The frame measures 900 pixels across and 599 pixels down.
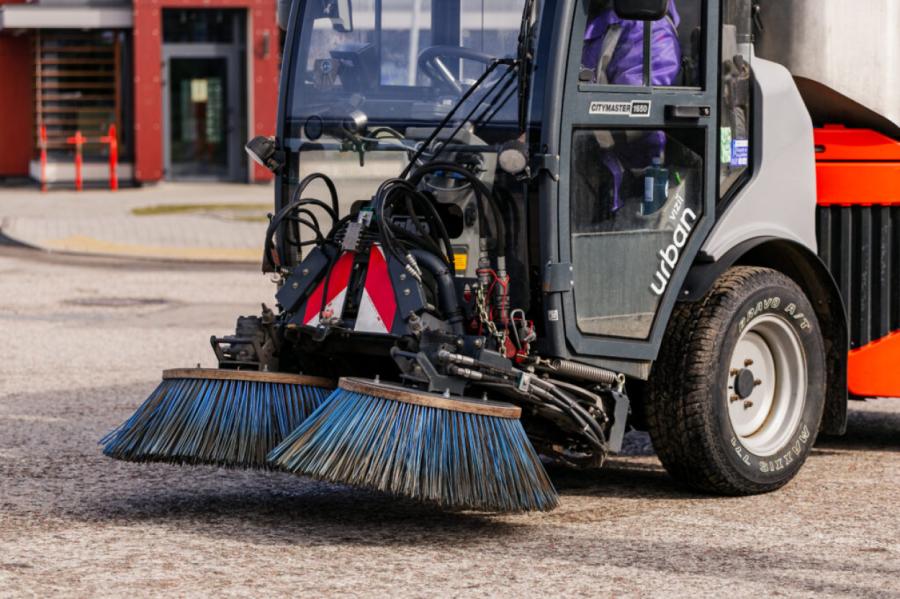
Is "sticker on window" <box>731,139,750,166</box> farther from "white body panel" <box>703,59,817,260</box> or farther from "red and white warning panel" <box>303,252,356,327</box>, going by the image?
"red and white warning panel" <box>303,252,356,327</box>

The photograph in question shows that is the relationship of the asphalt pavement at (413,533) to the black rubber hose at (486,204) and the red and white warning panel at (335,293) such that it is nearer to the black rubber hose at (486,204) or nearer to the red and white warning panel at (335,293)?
the red and white warning panel at (335,293)

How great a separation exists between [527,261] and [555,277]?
0.13m

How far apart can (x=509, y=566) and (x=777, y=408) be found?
6.42 feet

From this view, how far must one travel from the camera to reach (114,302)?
1477 cm

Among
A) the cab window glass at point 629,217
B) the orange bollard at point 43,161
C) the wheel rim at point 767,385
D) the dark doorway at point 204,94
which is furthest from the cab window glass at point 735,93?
the dark doorway at point 204,94

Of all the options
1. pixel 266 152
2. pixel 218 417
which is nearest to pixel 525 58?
pixel 266 152

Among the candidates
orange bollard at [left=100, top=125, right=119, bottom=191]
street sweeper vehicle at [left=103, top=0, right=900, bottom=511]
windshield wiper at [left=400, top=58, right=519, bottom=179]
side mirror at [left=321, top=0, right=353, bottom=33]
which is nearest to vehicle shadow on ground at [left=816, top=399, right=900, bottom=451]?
street sweeper vehicle at [left=103, top=0, right=900, bottom=511]

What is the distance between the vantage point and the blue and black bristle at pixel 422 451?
5852 millimetres

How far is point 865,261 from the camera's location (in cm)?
768

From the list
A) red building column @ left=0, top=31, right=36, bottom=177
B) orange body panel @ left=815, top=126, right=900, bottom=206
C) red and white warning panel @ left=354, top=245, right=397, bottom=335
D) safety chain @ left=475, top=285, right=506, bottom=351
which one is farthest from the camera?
red building column @ left=0, top=31, right=36, bottom=177

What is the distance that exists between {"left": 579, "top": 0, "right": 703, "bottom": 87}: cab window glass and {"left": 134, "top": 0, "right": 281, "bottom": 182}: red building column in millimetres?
23787

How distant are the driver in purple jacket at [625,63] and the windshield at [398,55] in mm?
309

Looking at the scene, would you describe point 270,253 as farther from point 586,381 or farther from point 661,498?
point 661,498

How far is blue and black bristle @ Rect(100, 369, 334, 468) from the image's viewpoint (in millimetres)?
6355
